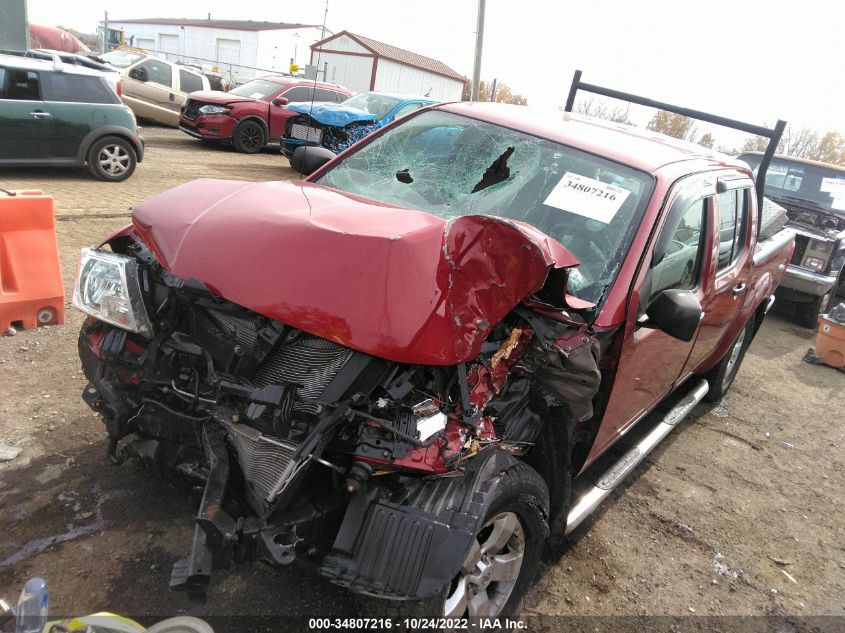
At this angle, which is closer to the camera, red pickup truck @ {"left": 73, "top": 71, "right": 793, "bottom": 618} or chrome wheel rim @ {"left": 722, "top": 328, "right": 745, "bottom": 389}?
red pickup truck @ {"left": 73, "top": 71, "right": 793, "bottom": 618}

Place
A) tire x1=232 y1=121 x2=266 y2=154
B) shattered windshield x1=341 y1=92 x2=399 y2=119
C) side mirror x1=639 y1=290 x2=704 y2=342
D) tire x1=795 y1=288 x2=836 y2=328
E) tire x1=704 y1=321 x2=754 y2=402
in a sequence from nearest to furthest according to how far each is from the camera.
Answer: side mirror x1=639 y1=290 x2=704 y2=342 < tire x1=704 y1=321 x2=754 y2=402 < tire x1=795 y1=288 x2=836 y2=328 < shattered windshield x1=341 y1=92 x2=399 y2=119 < tire x1=232 y1=121 x2=266 y2=154

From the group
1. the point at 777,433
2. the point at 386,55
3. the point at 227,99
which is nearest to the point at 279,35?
the point at 386,55

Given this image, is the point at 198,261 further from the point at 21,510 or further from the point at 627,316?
the point at 627,316

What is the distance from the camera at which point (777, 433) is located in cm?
496

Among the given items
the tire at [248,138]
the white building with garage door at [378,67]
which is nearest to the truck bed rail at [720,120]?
the tire at [248,138]

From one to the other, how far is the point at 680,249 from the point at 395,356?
1856 mm

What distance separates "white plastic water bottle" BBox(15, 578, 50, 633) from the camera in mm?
1581

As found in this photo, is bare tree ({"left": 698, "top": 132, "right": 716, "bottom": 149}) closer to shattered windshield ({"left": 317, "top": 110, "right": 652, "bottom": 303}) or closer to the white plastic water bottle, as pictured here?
shattered windshield ({"left": 317, "top": 110, "right": 652, "bottom": 303})

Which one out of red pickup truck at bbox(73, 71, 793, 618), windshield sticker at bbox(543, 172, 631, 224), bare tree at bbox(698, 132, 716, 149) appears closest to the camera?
red pickup truck at bbox(73, 71, 793, 618)

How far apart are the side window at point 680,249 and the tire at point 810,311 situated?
231 inches

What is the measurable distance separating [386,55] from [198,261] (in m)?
33.1

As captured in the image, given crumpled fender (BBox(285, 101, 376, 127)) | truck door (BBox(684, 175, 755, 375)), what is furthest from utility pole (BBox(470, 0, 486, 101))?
truck door (BBox(684, 175, 755, 375))

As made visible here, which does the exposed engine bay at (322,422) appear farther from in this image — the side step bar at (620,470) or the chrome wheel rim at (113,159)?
the chrome wheel rim at (113,159)

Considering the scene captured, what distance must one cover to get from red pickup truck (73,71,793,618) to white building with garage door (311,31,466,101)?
95.9 ft
